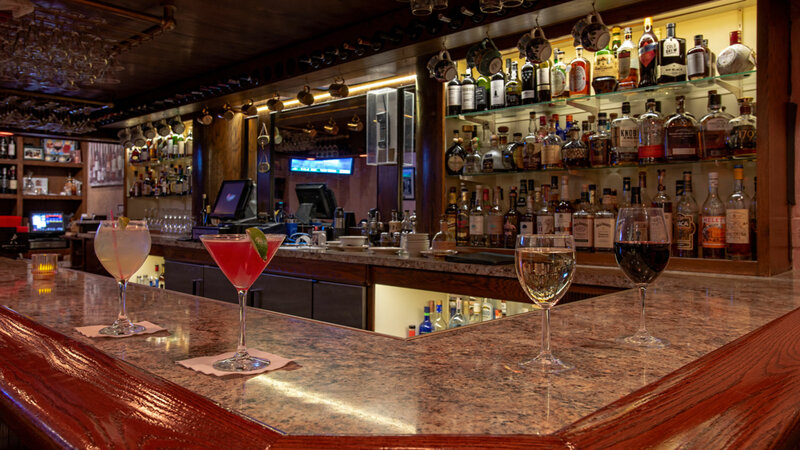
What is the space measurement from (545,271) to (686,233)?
6.25ft

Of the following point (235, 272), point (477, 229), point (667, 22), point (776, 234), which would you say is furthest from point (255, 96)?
point (235, 272)

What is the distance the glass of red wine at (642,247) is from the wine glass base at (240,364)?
59cm

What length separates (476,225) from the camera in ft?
10.4

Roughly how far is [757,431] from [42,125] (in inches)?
241

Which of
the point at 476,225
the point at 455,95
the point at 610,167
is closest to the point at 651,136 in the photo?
the point at 610,167

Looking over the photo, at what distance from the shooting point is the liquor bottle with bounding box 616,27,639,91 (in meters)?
2.60

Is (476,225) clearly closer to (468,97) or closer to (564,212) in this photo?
(564,212)

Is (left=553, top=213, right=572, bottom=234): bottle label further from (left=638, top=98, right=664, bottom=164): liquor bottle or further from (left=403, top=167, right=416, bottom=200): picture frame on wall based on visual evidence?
(left=403, top=167, right=416, bottom=200): picture frame on wall

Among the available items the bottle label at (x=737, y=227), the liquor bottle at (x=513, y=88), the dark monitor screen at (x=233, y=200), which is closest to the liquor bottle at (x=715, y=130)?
the bottle label at (x=737, y=227)

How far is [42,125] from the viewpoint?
5.21 metres

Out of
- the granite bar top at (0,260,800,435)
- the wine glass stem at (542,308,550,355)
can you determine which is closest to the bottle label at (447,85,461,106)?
the granite bar top at (0,260,800,435)

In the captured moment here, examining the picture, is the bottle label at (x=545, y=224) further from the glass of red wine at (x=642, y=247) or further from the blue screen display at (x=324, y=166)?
the blue screen display at (x=324, y=166)

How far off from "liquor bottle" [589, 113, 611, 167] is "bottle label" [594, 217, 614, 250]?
0.98ft

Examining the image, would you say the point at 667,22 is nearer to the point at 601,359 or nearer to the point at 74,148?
the point at 601,359
